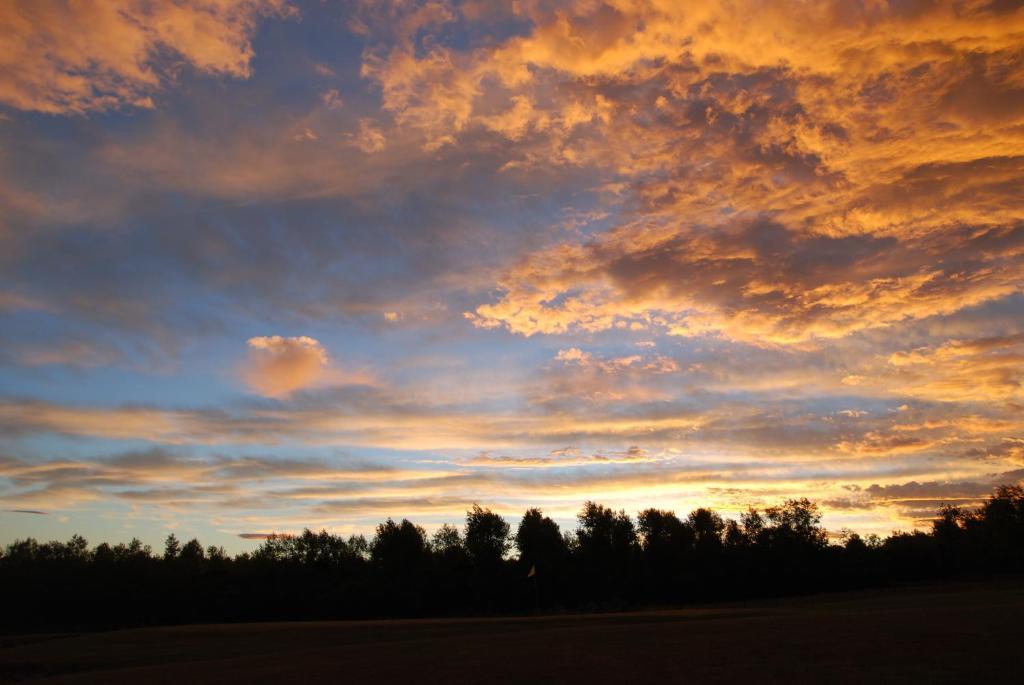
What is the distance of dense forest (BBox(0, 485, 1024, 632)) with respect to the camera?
3979 inches

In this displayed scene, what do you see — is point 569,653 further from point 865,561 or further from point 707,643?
point 865,561

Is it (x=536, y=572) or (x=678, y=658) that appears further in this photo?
(x=536, y=572)

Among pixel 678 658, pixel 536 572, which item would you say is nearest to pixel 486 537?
pixel 536 572

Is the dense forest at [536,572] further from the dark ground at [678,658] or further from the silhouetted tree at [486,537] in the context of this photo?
the dark ground at [678,658]

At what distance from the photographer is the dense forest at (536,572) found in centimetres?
10106

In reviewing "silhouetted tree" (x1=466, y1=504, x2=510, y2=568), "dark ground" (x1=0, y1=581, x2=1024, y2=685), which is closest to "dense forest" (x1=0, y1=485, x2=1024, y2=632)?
"silhouetted tree" (x1=466, y1=504, x2=510, y2=568)

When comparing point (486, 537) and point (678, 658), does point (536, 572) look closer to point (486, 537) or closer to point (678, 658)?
point (486, 537)

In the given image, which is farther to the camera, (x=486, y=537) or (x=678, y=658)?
(x=486, y=537)

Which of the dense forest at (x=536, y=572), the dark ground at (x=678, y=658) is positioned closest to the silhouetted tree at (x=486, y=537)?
the dense forest at (x=536, y=572)

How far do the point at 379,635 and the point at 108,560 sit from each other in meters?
105

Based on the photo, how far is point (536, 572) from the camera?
10650 centimetres

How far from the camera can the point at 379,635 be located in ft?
165

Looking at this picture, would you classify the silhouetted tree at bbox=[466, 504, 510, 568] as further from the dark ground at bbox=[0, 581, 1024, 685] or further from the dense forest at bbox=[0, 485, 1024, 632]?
the dark ground at bbox=[0, 581, 1024, 685]

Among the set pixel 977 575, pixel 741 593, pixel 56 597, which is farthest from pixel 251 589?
pixel 977 575
